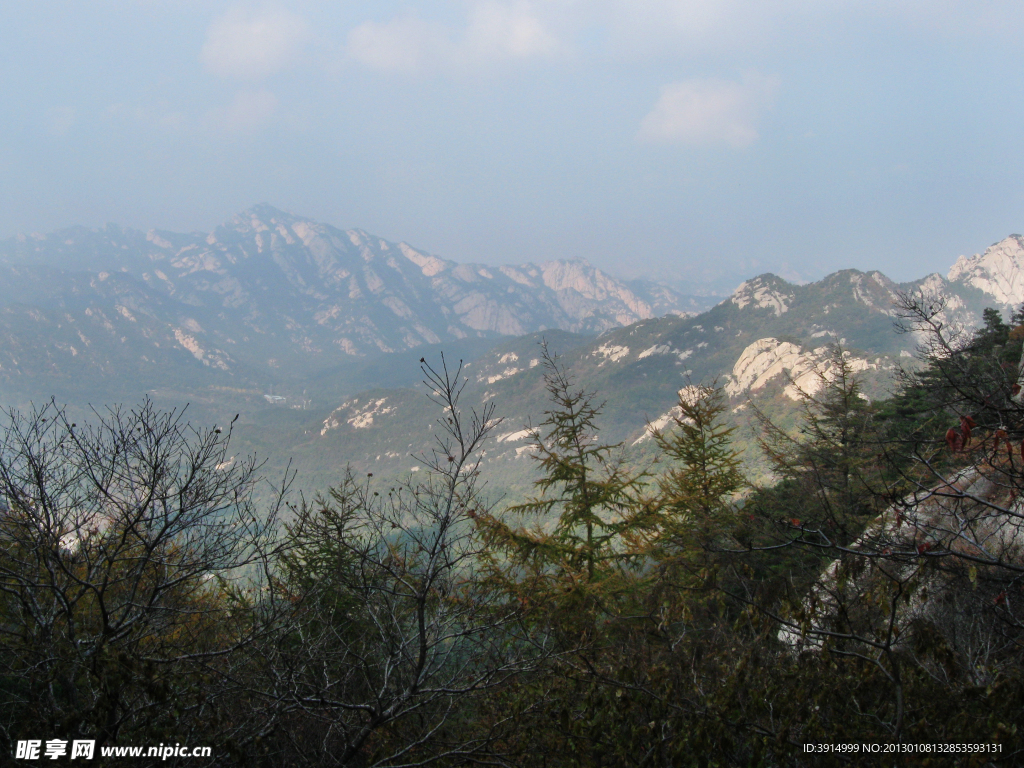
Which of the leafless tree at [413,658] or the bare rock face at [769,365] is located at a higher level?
the bare rock face at [769,365]

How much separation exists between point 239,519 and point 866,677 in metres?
8.25

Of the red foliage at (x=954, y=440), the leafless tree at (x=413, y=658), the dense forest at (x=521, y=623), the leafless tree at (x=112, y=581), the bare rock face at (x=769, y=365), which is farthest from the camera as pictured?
the bare rock face at (x=769, y=365)

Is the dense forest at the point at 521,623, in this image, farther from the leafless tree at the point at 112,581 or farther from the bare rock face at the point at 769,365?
the bare rock face at the point at 769,365

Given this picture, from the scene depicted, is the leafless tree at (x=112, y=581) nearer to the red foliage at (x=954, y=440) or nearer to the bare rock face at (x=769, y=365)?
the red foliage at (x=954, y=440)

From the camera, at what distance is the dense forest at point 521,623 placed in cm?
465

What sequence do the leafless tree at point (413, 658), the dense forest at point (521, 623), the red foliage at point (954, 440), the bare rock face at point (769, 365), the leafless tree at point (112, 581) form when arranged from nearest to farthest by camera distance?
the red foliage at point (954, 440) < the dense forest at point (521, 623) < the leafless tree at point (112, 581) < the leafless tree at point (413, 658) < the bare rock face at point (769, 365)

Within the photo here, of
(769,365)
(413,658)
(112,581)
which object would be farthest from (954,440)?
(769,365)

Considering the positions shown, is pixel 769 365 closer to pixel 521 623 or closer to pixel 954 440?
pixel 521 623

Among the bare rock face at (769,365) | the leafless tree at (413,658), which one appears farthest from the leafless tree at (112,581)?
the bare rock face at (769,365)

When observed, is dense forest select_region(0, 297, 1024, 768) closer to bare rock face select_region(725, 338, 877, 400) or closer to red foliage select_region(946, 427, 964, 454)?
red foliage select_region(946, 427, 964, 454)

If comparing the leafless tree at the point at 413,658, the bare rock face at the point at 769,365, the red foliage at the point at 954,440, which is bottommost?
the leafless tree at the point at 413,658

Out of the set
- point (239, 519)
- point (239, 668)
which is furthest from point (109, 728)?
point (239, 519)

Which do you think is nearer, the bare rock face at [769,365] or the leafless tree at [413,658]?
the leafless tree at [413,658]

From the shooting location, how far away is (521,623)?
8.92 metres
